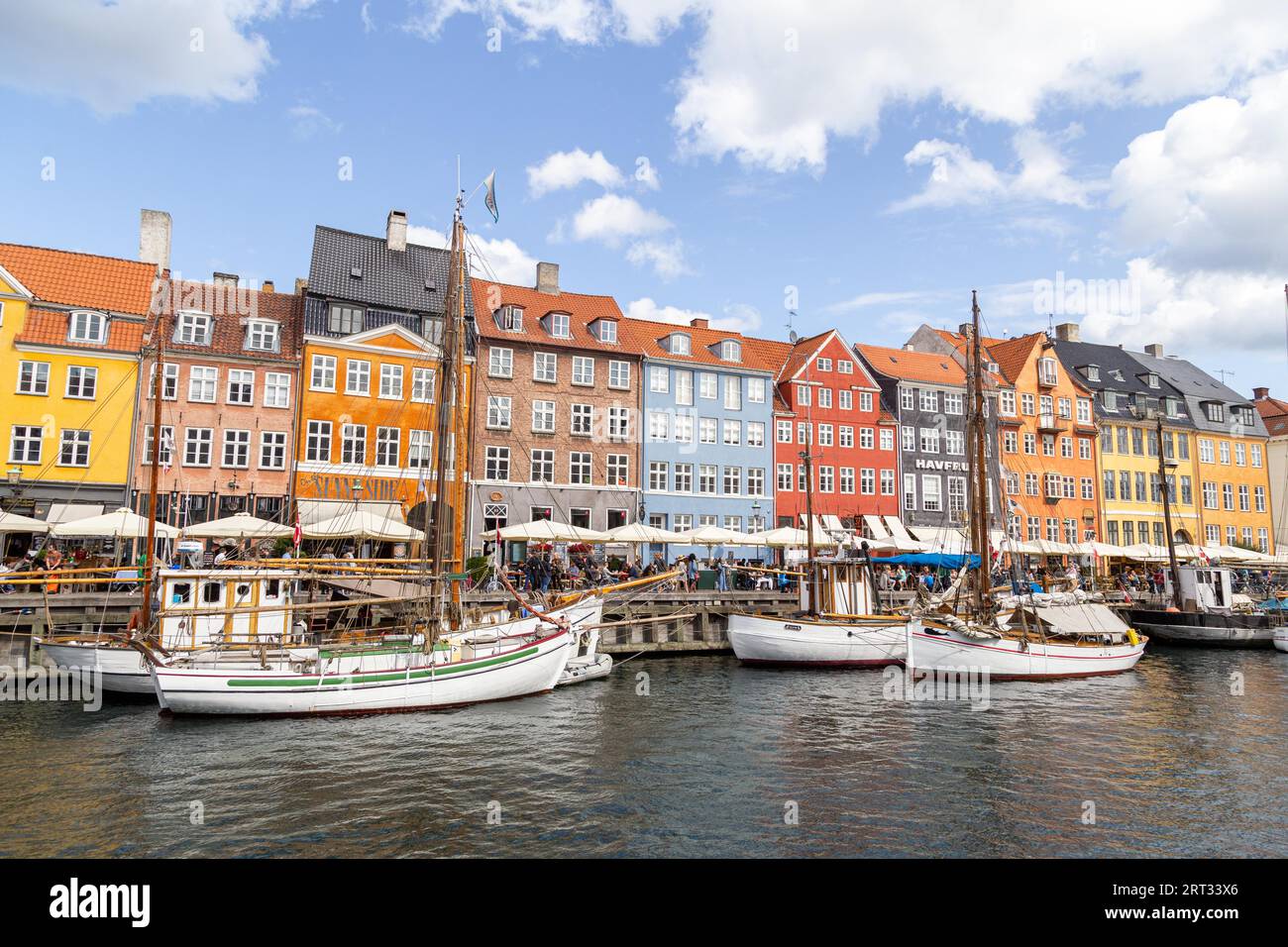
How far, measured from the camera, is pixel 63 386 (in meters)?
36.4

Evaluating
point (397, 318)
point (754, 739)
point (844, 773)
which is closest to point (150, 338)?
point (397, 318)

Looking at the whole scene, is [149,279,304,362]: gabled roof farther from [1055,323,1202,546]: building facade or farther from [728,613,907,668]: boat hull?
[1055,323,1202,546]: building facade

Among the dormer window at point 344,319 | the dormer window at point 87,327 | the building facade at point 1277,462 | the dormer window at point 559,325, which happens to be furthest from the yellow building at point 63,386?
the building facade at point 1277,462

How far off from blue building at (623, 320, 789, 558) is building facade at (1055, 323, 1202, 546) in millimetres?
27583

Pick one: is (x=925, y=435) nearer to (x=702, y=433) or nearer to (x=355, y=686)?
(x=702, y=433)

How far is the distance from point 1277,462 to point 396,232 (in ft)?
232

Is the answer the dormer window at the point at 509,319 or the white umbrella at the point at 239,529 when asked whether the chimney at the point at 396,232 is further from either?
the white umbrella at the point at 239,529

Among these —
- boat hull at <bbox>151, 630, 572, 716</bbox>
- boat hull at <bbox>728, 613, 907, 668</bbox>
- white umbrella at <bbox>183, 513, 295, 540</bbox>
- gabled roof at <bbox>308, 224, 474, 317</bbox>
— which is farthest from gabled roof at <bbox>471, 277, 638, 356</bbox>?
boat hull at <bbox>151, 630, 572, 716</bbox>

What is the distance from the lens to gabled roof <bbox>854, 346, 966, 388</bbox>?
56.9 m

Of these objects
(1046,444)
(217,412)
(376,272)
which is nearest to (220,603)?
(217,412)
